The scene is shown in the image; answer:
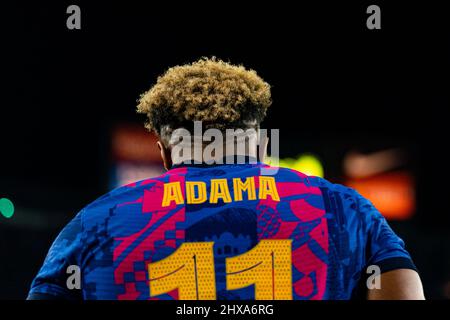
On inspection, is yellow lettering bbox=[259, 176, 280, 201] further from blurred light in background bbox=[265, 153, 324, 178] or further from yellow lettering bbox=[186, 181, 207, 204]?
blurred light in background bbox=[265, 153, 324, 178]

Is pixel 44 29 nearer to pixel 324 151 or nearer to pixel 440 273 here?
pixel 324 151

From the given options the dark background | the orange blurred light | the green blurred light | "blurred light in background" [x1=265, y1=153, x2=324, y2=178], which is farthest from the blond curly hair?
the orange blurred light

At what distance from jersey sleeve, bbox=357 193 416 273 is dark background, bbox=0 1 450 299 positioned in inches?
273

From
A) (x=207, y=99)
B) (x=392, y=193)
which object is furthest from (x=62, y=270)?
(x=392, y=193)

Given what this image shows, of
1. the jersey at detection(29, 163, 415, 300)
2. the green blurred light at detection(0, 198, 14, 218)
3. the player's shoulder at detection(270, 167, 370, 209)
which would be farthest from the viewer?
the green blurred light at detection(0, 198, 14, 218)

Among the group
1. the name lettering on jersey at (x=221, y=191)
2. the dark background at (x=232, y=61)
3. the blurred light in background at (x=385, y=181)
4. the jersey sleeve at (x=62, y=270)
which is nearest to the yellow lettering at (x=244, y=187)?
the name lettering on jersey at (x=221, y=191)

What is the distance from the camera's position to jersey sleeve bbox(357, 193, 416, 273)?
1643 millimetres

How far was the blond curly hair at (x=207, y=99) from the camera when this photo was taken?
1884 mm

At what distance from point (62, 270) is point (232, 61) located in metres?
7.99

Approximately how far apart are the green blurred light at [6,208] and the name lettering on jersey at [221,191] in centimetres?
788

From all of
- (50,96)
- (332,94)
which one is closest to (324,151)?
(332,94)

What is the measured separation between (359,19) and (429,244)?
4.05 meters

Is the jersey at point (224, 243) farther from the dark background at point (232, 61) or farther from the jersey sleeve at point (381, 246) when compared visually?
the dark background at point (232, 61)

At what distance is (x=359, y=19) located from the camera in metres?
8.60
